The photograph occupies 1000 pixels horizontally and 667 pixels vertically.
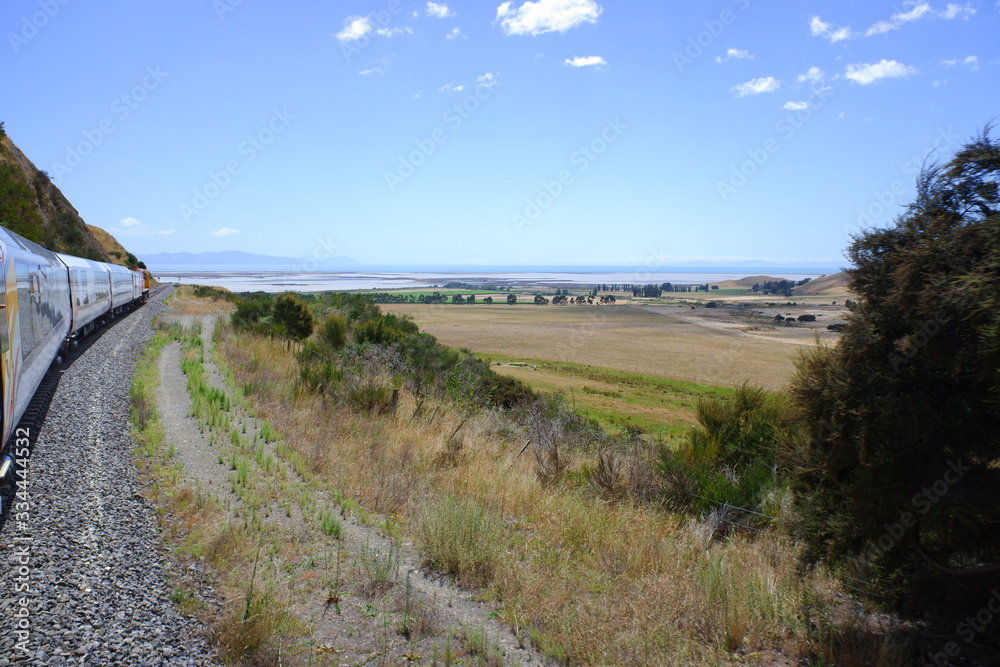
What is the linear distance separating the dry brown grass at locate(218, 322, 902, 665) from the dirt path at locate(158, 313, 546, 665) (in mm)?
266

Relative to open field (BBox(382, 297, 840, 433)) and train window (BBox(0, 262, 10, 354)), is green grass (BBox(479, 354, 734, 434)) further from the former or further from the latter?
train window (BBox(0, 262, 10, 354))

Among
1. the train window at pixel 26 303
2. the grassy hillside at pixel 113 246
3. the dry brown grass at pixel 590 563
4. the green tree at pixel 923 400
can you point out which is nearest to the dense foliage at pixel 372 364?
the dry brown grass at pixel 590 563

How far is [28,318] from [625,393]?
Answer: 31.5 m

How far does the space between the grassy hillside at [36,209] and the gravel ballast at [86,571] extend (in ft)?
89.0

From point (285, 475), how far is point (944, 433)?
6332 mm

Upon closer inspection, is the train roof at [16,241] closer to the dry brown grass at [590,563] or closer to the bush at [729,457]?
the dry brown grass at [590,563]

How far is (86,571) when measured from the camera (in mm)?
4027

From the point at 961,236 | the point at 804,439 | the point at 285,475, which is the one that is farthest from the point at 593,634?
the point at 285,475

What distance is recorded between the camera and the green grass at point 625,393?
26.2 metres

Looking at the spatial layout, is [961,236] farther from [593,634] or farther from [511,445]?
[511,445]

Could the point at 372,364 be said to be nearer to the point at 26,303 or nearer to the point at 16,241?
the point at 16,241

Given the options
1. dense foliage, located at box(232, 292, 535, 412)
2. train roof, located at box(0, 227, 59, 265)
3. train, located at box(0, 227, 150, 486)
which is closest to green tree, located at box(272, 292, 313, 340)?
dense foliage, located at box(232, 292, 535, 412)

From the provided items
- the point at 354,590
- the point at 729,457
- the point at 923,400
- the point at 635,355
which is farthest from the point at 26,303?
the point at 635,355

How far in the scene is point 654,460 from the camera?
28.3 ft
